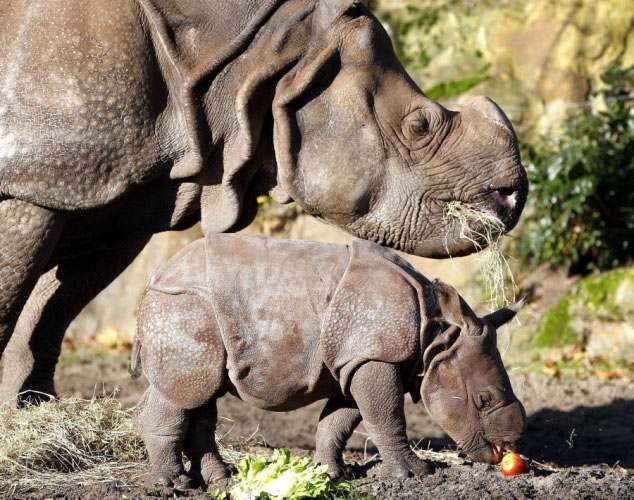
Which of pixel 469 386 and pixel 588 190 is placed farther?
pixel 588 190

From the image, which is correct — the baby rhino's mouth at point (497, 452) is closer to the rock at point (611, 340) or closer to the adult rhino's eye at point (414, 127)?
the adult rhino's eye at point (414, 127)

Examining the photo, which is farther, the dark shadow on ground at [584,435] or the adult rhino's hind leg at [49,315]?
the dark shadow on ground at [584,435]

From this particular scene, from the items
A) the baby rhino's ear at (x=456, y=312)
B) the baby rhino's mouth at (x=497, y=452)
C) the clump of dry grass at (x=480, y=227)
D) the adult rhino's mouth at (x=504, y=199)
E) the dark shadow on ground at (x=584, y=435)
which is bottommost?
the dark shadow on ground at (x=584, y=435)

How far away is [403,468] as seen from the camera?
4344mm

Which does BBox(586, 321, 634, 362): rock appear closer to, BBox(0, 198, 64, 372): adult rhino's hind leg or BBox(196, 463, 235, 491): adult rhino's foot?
BBox(196, 463, 235, 491): adult rhino's foot

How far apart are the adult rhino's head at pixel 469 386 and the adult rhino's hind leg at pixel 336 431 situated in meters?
0.39

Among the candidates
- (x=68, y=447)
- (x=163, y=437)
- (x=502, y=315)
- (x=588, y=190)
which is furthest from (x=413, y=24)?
(x=163, y=437)

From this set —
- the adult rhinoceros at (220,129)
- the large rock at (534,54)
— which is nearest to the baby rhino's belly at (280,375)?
the adult rhinoceros at (220,129)

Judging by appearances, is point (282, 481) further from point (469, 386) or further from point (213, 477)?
point (469, 386)

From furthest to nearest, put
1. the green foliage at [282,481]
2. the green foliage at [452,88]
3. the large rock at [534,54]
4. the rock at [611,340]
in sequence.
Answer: the green foliage at [452,88] → the large rock at [534,54] → the rock at [611,340] → the green foliage at [282,481]

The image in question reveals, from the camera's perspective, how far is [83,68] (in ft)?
15.1

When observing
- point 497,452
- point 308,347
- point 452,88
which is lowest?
point 452,88

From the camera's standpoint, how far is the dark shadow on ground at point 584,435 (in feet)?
20.8

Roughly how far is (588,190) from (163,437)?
6.34m
